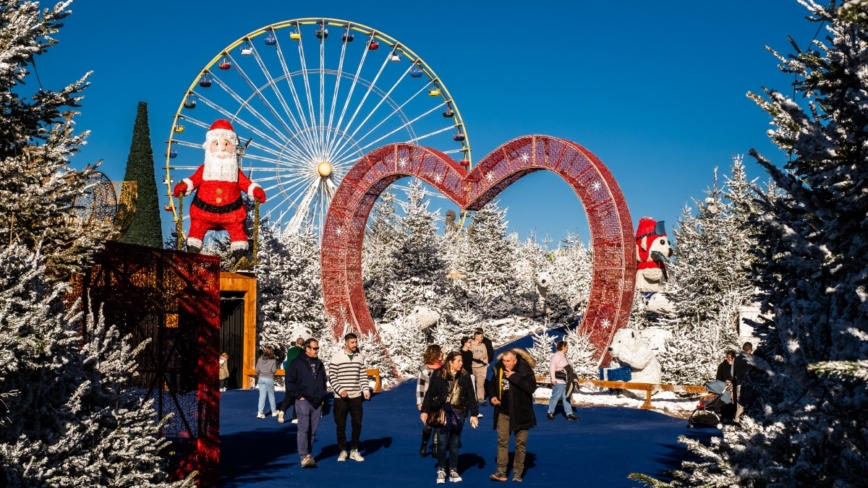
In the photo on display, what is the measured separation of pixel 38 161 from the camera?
663 cm

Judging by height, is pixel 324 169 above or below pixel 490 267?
above

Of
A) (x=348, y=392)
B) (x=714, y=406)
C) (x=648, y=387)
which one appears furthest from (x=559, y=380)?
(x=348, y=392)

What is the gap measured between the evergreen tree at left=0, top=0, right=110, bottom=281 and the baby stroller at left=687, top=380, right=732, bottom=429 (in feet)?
29.3

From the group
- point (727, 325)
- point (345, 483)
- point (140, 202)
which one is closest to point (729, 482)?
point (345, 483)

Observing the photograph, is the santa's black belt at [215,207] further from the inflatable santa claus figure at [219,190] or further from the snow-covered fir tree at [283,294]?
the snow-covered fir tree at [283,294]

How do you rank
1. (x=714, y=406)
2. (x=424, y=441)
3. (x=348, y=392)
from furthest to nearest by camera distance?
(x=714, y=406) → (x=424, y=441) → (x=348, y=392)

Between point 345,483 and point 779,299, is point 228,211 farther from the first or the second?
point 779,299

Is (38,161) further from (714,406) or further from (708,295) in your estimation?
(708,295)

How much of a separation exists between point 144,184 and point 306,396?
26.2m

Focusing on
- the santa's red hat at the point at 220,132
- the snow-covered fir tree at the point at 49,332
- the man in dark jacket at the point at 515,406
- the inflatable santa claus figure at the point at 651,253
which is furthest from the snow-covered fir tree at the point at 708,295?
the snow-covered fir tree at the point at 49,332

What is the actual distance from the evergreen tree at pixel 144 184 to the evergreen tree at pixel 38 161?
2858cm

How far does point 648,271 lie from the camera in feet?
102

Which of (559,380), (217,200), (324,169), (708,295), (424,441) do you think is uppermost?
(324,169)

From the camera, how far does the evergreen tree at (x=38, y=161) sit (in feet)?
21.2
